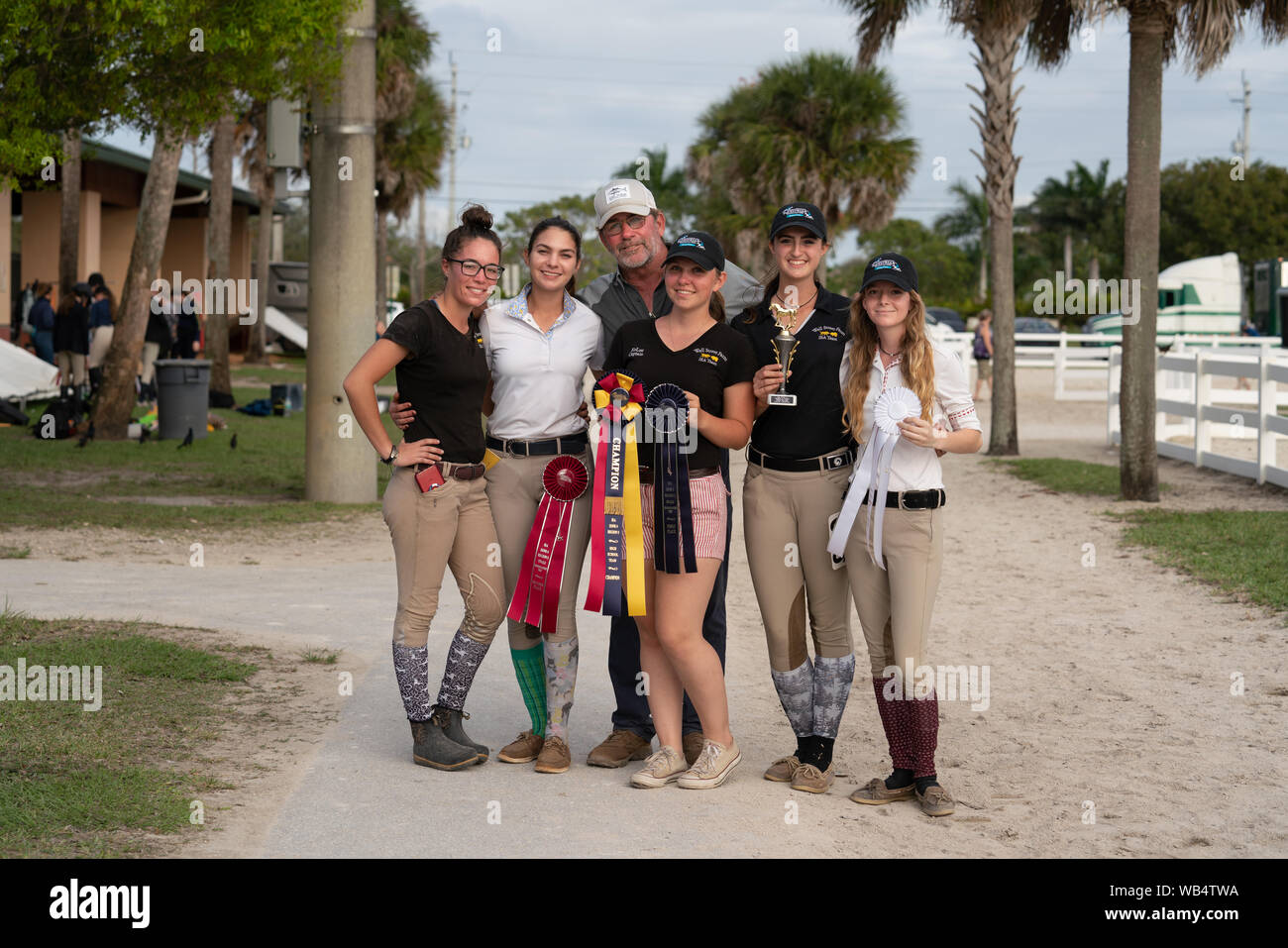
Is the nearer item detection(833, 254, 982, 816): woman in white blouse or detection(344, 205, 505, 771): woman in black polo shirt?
detection(833, 254, 982, 816): woman in white blouse

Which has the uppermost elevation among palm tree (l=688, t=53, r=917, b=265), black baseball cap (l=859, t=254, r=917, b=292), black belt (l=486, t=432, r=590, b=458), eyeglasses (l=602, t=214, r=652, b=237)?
palm tree (l=688, t=53, r=917, b=265)

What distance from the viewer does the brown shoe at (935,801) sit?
5.34 meters

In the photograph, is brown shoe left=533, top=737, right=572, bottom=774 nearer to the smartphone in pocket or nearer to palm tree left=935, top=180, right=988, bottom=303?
the smartphone in pocket

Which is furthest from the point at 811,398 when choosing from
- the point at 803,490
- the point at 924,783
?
the point at 924,783

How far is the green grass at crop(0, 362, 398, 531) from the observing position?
1259 centimetres

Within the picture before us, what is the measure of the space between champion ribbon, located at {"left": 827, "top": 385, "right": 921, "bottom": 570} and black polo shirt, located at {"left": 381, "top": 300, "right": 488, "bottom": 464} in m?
1.46

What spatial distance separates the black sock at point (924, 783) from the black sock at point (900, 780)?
54 mm

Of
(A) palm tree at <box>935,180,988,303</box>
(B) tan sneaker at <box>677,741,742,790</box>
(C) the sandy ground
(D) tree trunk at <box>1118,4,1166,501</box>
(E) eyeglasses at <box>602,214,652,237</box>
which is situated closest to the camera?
(C) the sandy ground

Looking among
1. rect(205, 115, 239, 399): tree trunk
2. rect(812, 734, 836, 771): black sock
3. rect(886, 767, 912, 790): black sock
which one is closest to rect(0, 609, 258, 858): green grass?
rect(812, 734, 836, 771): black sock

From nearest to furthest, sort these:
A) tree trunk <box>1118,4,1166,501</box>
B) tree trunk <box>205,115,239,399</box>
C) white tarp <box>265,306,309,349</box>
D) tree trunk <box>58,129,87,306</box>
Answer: tree trunk <box>1118,4,1166,501</box> < tree trunk <box>58,129,87,306</box> < tree trunk <box>205,115,239,399</box> < white tarp <box>265,306,309,349</box>

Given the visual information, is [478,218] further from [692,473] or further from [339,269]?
[339,269]

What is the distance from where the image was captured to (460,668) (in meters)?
5.91

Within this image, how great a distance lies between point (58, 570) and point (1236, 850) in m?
7.72

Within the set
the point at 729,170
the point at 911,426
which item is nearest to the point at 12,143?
the point at 911,426
